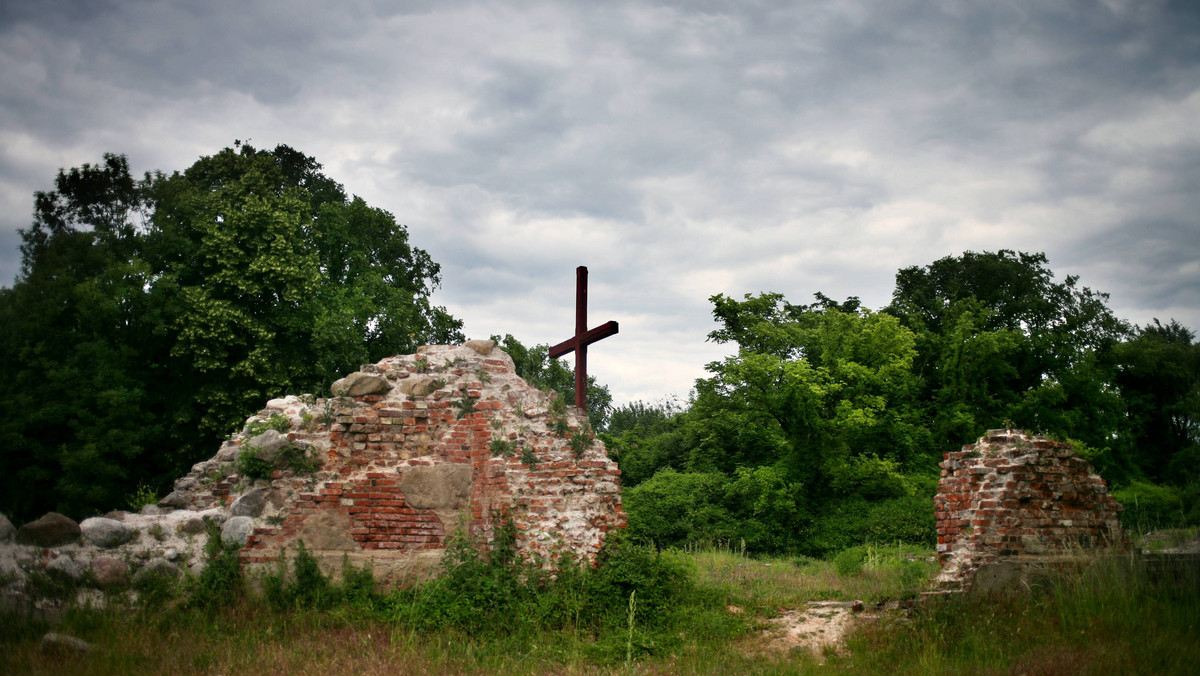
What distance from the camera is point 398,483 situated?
27.1 feet

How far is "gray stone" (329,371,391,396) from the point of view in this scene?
8633 millimetres

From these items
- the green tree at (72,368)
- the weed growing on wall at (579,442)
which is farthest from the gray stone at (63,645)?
the green tree at (72,368)

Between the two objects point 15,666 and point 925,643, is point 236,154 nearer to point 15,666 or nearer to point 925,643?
point 15,666

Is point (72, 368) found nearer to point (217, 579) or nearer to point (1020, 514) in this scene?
point (217, 579)

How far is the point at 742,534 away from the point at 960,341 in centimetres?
1235

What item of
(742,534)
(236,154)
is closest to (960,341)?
(742,534)

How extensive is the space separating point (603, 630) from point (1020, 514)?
16.0 feet

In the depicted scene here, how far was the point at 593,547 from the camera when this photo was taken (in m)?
8.04

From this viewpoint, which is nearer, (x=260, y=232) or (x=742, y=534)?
(x=260, y=232)

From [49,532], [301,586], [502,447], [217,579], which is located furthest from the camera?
[502,447]

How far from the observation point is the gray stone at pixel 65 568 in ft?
22.1

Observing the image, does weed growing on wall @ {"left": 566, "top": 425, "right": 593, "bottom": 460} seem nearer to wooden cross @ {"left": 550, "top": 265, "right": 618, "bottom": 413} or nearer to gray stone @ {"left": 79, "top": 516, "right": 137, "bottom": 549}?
wooden cross @ {"left": 550, "top": 265, "right": 618, "bottom": 413}

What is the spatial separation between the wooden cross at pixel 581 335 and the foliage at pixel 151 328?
8830mm

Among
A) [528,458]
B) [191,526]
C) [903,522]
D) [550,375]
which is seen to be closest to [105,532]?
[191,526]
